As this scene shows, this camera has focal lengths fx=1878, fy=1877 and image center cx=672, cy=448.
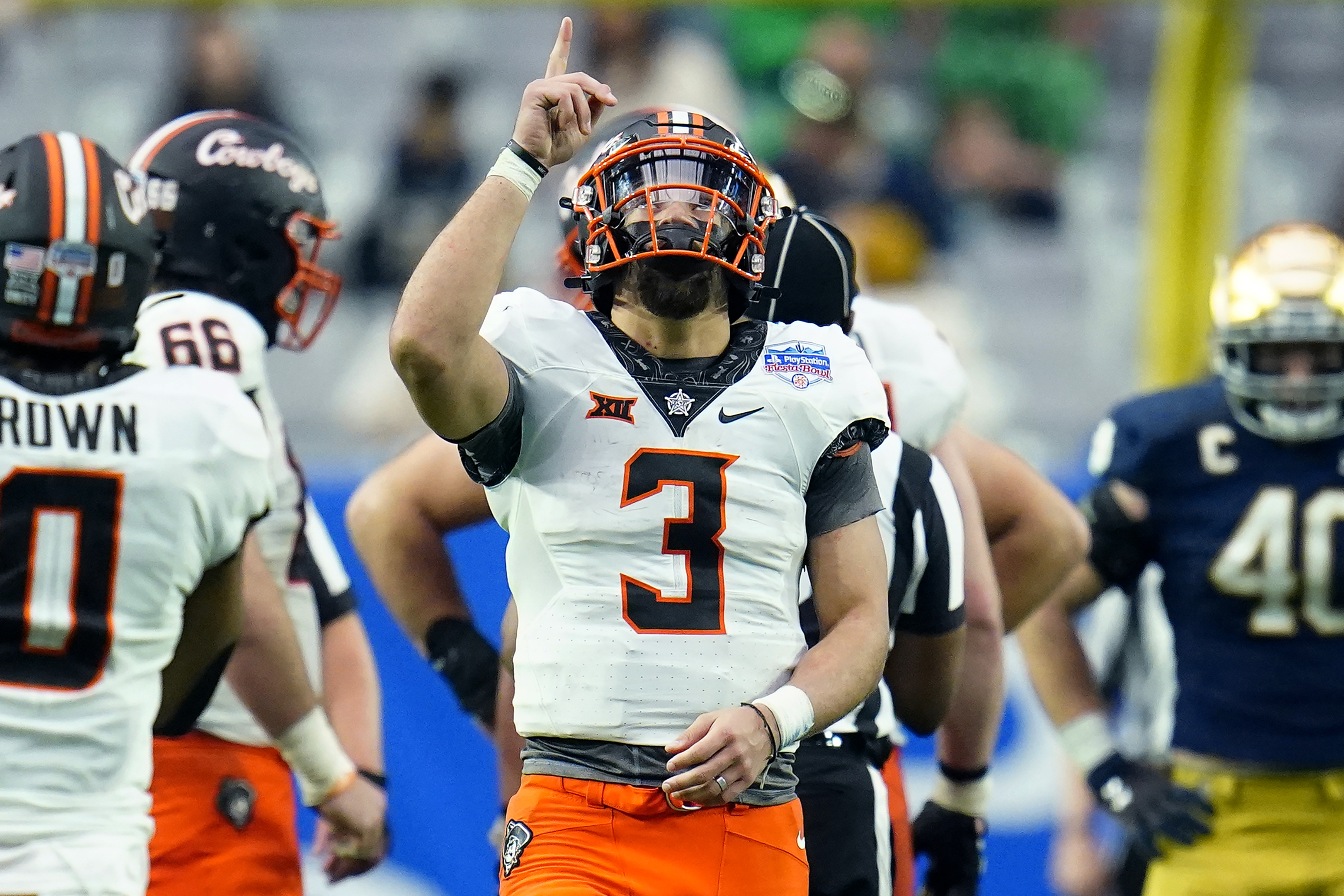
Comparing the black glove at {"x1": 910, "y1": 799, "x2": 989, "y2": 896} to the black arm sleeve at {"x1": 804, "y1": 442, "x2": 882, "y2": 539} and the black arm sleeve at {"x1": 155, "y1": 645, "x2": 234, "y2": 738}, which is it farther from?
the black arm sleeve at {"x1": 155, "y1": 645, "x2": 234, "y2": 738}

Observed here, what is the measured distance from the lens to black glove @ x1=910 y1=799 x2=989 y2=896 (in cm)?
371

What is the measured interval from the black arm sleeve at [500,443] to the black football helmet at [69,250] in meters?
0.56

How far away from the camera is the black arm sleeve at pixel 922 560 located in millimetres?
3271

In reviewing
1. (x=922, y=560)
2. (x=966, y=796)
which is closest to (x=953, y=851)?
(x=966, y=796)

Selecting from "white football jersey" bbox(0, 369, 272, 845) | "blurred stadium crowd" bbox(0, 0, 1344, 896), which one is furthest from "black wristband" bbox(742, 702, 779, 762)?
"blurred stadium crowd" bbox(0, 0, 1344, 896)

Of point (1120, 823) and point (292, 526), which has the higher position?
point (292, 526)

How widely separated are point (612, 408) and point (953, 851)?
1567 mm

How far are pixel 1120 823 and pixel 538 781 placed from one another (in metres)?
2.08

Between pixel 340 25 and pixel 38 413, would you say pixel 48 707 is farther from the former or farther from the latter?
pixel 340 25

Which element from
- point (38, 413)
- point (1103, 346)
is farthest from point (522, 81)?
point (38, 413)

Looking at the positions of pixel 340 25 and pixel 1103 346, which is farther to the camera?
pixel 340 25

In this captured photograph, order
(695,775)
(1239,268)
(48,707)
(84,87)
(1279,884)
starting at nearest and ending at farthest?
(695,775)
(48,707)
(1279,884)
(1239,268)
(84,87)

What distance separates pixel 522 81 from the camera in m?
9.18

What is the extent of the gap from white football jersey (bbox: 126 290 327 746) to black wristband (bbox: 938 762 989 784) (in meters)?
1.27
